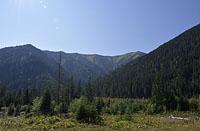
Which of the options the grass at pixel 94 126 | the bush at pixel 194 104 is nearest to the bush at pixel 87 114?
the grass at pixel 94 126

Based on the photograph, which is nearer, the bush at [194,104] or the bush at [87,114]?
the bush at [87,114]

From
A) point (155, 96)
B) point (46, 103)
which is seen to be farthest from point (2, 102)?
point (155, 96)

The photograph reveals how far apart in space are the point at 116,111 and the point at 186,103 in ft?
61.6

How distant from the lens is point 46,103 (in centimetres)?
9500

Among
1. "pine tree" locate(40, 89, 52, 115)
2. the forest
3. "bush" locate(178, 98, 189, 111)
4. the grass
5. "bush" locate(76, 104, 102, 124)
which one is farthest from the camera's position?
"pine tree" locate(40, 89, 52, 115)

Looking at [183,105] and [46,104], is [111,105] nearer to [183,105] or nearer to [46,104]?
[46,104]

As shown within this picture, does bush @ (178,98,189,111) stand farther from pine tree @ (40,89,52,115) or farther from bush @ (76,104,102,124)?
bush @ (76,104,102,124)

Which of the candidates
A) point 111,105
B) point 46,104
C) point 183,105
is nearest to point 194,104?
point 183,105

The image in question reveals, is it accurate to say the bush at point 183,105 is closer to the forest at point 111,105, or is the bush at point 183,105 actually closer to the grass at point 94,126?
the forest at point 111,105

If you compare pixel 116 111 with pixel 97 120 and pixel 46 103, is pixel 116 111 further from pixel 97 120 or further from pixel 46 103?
pixel 97 120

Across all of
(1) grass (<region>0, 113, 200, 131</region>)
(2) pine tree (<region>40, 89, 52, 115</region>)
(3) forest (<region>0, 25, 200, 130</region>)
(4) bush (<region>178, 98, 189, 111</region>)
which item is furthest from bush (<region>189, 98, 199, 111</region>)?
(1) grass (<region>0, 113, 200, 131</region>)

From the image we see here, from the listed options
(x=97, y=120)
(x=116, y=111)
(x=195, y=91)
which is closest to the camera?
(x=97, y=120)

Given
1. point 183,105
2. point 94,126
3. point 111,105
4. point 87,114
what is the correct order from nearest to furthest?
1. point 94,126
2. point 87,114
3. point 183,105
4. point 111,105

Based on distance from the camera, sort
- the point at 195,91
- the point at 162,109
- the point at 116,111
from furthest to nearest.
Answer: the point at 195,91 < the point at 116,111 < the point at 162,109
